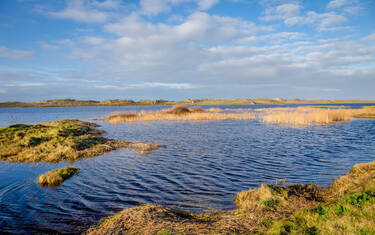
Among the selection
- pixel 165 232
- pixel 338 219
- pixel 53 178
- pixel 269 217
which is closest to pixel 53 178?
pixel 53 178

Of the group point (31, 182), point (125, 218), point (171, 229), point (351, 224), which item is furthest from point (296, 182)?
point (31, 182)

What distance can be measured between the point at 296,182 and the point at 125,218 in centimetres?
822

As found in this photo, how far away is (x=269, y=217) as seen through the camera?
665cm

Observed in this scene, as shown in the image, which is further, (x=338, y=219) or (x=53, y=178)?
(x=53, y=178)

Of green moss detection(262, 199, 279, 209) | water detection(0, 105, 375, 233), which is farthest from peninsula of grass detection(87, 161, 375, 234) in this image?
water detection(0, 105, 375, 233)

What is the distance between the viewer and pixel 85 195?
380 inches

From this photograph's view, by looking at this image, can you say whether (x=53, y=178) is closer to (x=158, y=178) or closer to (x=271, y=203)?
(x=158, y=178)

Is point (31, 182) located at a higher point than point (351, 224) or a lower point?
lower

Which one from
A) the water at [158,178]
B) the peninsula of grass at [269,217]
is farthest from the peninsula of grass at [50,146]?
the peninsula of grass at [269,217]

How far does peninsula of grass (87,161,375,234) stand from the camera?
5.33 metres

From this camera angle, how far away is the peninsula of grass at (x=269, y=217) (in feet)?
17.5

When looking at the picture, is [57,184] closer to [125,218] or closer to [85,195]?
[85,195]

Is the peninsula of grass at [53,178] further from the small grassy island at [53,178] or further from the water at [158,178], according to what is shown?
the water at [158,178]

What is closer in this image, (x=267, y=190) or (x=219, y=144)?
(x=267, y=190)
